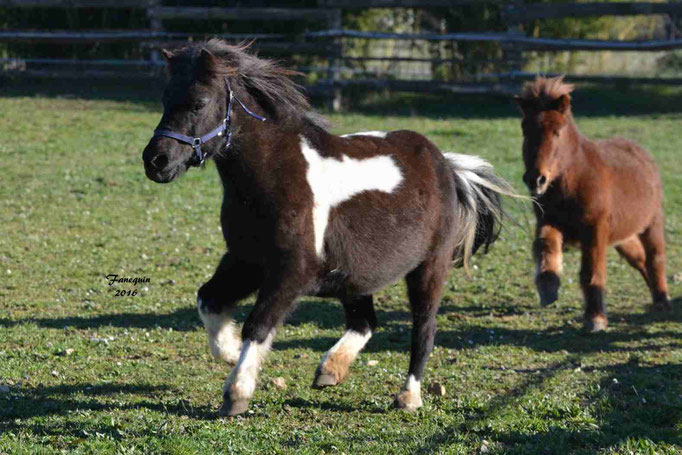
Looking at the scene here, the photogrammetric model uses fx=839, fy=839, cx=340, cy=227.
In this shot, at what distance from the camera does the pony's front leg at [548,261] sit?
7.53 m

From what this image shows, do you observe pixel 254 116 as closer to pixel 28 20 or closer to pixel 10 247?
pixel 10 247

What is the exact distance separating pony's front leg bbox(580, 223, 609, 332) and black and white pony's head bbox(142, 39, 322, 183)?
12.8ft

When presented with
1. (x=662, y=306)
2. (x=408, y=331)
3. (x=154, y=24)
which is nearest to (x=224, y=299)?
(x=408, y=331)

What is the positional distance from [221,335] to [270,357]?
130 cm

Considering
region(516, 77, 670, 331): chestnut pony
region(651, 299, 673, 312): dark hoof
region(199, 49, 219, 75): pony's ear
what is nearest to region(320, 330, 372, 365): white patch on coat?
region(199, 49, 219, 75): pony's ear

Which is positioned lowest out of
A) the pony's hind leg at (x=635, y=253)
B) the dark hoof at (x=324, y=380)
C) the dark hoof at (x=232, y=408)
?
the pony's hind leg at (x=635, y=253)

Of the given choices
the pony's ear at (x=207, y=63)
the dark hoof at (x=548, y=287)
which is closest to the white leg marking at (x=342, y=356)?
the pony's ear at (x=207, y=63)

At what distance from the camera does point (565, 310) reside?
27.9ft

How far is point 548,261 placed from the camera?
7641 mm

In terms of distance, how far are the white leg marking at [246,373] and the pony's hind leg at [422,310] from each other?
111 cm

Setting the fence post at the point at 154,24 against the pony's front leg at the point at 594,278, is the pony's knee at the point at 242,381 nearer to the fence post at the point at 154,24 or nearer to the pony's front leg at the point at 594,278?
the pony's front leg at the point at 594,278

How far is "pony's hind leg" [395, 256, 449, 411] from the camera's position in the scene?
17.8ft

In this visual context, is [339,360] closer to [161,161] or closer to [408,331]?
[161,161]

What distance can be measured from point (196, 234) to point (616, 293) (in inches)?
200
